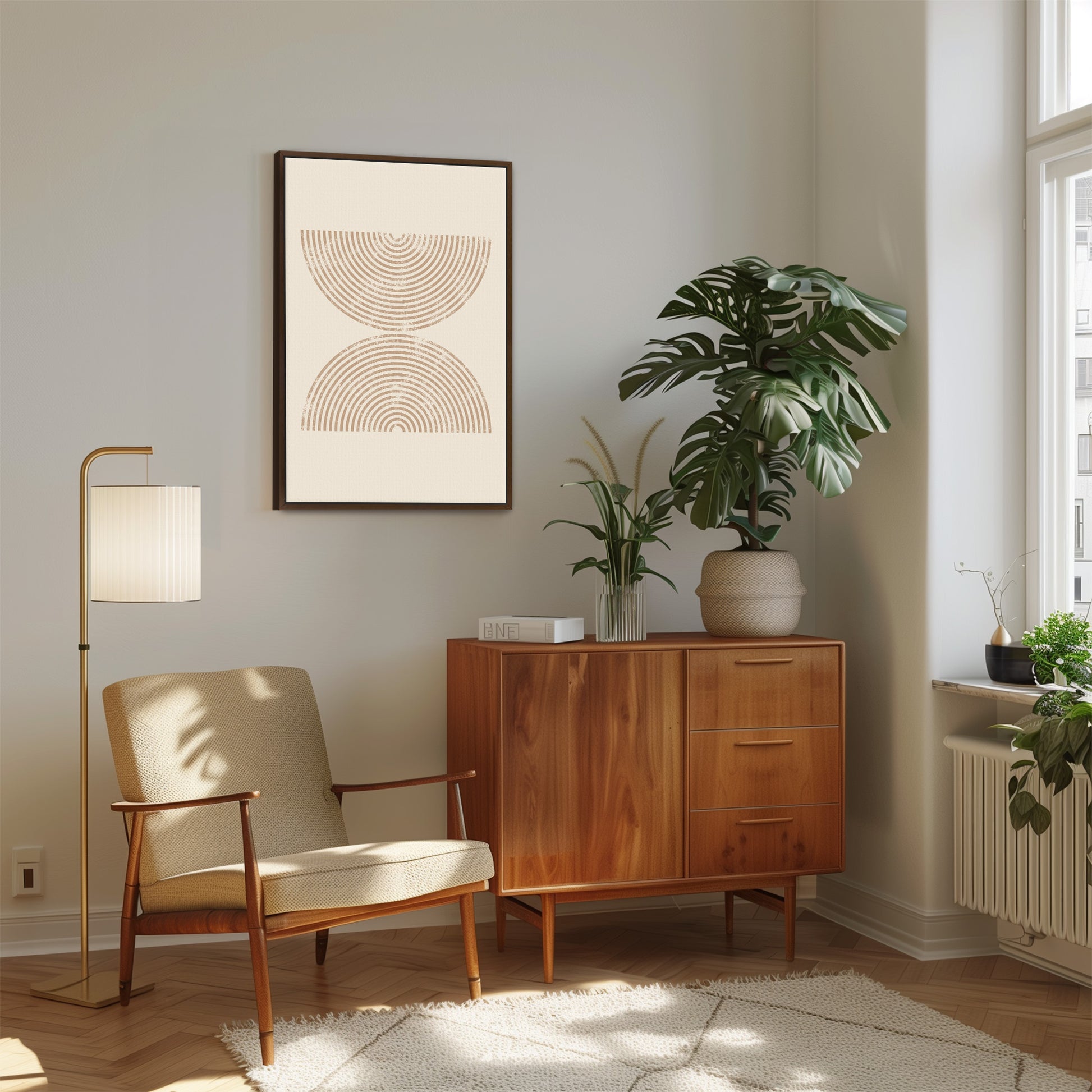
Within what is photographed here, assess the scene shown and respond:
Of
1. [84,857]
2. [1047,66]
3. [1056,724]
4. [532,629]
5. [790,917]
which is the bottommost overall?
[790,917]

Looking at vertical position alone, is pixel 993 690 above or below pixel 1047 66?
below

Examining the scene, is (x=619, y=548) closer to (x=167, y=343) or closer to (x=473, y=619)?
(x=473, y=619)

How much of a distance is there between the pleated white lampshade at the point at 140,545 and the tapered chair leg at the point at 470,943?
1100 millimetres

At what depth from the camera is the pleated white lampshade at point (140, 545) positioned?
10.4 ft

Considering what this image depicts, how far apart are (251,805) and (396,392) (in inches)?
54.4

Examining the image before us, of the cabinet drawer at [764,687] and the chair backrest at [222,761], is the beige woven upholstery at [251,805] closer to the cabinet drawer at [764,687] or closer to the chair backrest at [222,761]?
the chair backrest at [222,761]

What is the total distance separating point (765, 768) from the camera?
3512mm

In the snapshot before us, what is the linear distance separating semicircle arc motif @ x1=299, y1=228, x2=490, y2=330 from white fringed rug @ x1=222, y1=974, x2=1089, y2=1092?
6.98ft

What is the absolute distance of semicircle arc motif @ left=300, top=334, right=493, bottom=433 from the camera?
3855 millimetres

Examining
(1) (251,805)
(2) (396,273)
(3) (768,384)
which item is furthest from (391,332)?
(1) (251,805)

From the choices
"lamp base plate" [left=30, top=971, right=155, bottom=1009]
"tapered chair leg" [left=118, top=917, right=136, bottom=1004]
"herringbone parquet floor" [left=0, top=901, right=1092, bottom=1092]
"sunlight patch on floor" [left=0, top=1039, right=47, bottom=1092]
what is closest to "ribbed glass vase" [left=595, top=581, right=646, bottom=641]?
"herringbone parquet floor" [left=0, top=901, right=1092, bottom=1092]

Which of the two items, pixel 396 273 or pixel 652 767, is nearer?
pixel 652 767

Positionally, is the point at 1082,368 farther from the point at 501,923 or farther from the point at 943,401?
the point at 501,923

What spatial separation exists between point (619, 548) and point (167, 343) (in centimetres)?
156
